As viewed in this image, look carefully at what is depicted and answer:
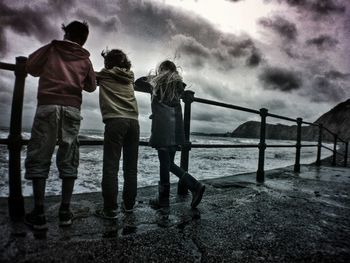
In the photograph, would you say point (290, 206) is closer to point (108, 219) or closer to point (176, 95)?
point (176, 95)

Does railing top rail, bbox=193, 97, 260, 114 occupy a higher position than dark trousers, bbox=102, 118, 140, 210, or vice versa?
railing top rail, bbox=193, 97, 260, 114

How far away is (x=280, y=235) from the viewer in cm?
167

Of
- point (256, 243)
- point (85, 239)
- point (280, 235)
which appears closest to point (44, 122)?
point (85, 239)

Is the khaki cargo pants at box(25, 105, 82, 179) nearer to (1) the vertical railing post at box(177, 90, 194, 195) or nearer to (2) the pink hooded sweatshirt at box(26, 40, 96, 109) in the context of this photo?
(2) the pink hooded sweatshirt at box(26, 40, 96, 109)

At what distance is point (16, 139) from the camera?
1.83 metres

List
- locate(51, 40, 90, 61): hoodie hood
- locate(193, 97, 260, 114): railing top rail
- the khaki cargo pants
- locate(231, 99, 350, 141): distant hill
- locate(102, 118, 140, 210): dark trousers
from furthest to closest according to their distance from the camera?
locate(231, 99, 350, 141): distant hill
locate(193, 97, 260, 114): railing top rail
locate(102, 118, 140, 210): dark trousers
locate(51, 40, 90, 61): hoodie hood
the khaki cargo pants

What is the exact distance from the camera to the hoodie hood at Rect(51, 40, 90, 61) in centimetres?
174

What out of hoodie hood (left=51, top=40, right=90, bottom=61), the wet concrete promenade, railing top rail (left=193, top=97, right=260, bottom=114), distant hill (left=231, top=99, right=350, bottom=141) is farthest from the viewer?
distant hill (left=231, top=99, right=350, bottom=141)

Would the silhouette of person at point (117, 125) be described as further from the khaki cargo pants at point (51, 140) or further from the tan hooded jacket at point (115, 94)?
→ the khaki cargo pants at point (51, 140)

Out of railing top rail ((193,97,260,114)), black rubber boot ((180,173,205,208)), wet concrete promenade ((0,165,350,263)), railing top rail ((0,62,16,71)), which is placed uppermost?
railing top rail ((193,97,260,114))

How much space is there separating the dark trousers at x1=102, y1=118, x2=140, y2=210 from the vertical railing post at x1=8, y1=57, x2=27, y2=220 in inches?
23.6

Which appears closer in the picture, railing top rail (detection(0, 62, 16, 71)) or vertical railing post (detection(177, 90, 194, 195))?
railing top rail (detection(0, 62, 16, 71))

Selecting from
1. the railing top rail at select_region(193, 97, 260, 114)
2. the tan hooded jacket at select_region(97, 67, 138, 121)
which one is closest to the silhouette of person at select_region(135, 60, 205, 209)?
the tan hooded jacket at select_region(97, 67, 138, 121)

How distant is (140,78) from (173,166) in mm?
918
